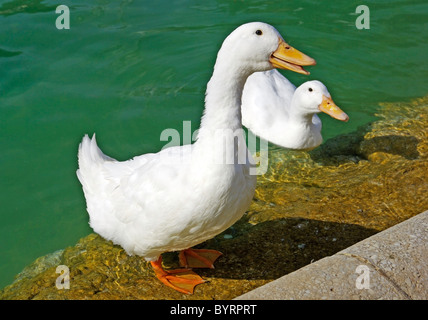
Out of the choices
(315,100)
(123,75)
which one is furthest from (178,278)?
(123,75)

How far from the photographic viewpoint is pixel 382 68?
7.27 m

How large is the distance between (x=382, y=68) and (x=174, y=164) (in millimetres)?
4784

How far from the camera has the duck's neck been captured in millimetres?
3182

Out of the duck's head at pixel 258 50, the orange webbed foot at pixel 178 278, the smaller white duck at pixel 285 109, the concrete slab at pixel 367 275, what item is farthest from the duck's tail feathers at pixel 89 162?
the smaller white duck at pixel 285 109

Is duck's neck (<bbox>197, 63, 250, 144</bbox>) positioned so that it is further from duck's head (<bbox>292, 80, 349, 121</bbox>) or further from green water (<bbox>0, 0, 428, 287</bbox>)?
green water (<bbox>0, 0, 428, 287</bbox>)

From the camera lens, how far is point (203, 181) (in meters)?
3.23

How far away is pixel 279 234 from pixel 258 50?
1695 mm

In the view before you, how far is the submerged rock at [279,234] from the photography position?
3877mm

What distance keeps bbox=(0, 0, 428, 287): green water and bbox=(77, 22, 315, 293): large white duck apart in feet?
4.99

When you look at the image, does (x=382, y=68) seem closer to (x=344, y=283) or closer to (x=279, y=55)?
(x=279, y=55)

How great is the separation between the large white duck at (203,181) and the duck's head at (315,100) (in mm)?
2146

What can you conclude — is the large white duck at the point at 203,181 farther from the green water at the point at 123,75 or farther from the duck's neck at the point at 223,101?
the green water at the point at 123,75

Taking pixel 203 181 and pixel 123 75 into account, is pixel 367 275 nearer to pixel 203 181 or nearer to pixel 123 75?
pixel 203 181

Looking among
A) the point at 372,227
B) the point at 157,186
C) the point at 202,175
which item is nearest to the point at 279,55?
the point at 202,175
